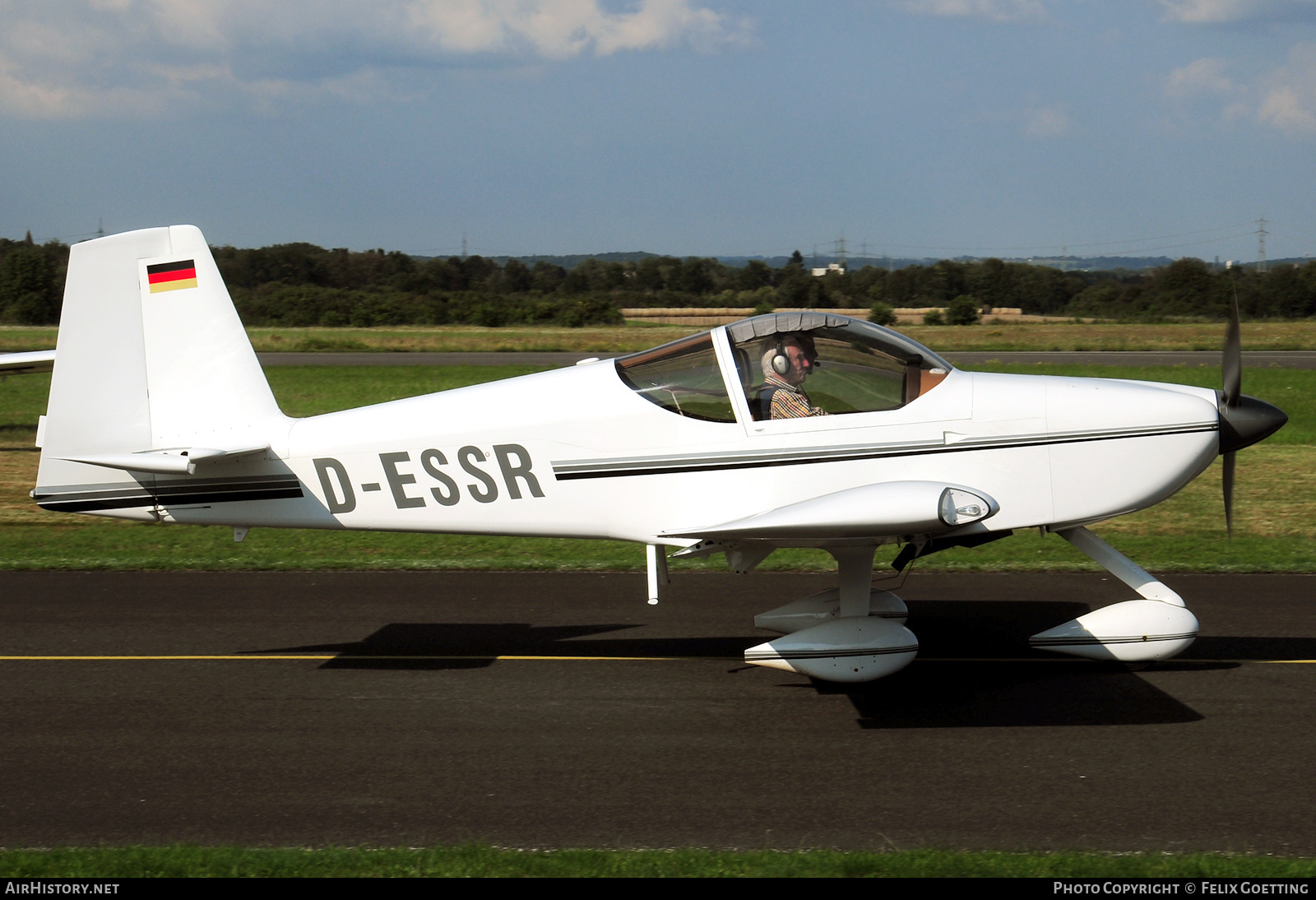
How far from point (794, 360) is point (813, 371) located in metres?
0.14

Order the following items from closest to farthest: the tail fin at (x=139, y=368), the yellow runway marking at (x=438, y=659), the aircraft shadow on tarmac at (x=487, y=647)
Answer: the tail fin at (x=139, y=368) < the yellow runway marking at (x=438, y=659) < the aircraft shadow on tarmac at (x=487, y=647)

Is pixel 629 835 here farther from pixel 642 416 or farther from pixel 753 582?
pixel 753 582

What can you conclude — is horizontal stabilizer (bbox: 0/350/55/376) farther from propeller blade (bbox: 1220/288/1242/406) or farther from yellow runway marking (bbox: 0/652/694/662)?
propeller blade (bbox: 1220/288/1242/406)

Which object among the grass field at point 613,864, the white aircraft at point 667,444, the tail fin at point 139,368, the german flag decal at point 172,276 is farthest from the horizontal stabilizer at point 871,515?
the german flag decal at point 172,276

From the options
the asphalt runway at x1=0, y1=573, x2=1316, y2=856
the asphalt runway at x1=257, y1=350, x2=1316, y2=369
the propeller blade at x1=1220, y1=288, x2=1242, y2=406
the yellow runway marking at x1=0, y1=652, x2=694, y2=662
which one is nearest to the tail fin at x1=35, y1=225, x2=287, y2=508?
the yellow runway marking at x1=0, y1=652, x2=694, y2=662

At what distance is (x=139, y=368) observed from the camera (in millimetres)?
7059

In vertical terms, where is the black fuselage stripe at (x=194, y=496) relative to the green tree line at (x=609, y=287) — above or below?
below

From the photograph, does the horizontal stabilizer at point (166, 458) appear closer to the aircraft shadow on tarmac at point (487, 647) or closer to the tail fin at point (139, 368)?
the tail fin at point (139, 368)

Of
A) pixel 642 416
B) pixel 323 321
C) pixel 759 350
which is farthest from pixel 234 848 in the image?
pixel 323 321

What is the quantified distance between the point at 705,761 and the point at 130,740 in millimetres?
3116

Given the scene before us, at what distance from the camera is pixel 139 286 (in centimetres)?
708

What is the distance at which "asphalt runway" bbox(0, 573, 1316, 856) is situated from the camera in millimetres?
4984

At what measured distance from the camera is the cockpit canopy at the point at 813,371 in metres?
6.68

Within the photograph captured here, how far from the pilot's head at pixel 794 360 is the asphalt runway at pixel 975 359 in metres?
26.4
